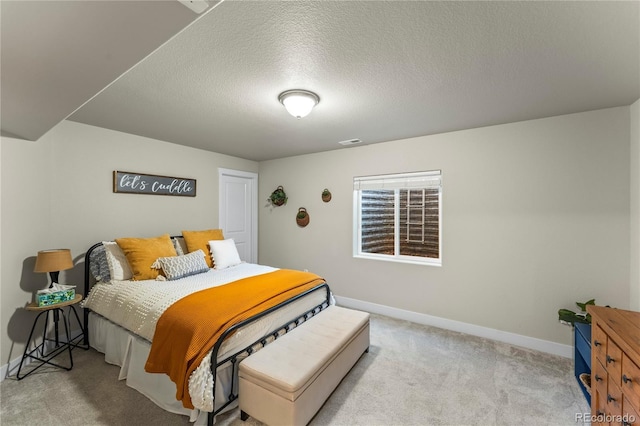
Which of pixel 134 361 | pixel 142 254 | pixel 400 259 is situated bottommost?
pixel 134 361

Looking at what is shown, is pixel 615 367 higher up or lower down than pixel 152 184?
lower down

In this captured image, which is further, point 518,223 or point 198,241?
point 198,241

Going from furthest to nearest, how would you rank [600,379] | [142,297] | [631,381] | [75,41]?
[142,297] → [600,379] → [631,381] → [75,41]

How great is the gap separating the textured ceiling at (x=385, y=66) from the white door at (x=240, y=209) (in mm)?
1594

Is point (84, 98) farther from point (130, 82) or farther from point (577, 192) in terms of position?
point (577, 192)

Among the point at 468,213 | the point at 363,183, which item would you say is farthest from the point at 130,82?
the point at 468,213

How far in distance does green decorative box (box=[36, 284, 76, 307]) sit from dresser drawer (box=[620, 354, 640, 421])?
12.4 ft

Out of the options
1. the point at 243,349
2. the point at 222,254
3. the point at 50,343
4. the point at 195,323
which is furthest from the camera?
the point at 222,254

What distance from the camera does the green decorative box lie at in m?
2.24

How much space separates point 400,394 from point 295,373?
94 centimetres

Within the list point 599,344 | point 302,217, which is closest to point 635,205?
point 599,344

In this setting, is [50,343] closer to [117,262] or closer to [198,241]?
[117,262]

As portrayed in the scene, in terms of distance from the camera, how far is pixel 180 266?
9.26 feet

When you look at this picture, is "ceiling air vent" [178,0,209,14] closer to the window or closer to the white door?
the window
